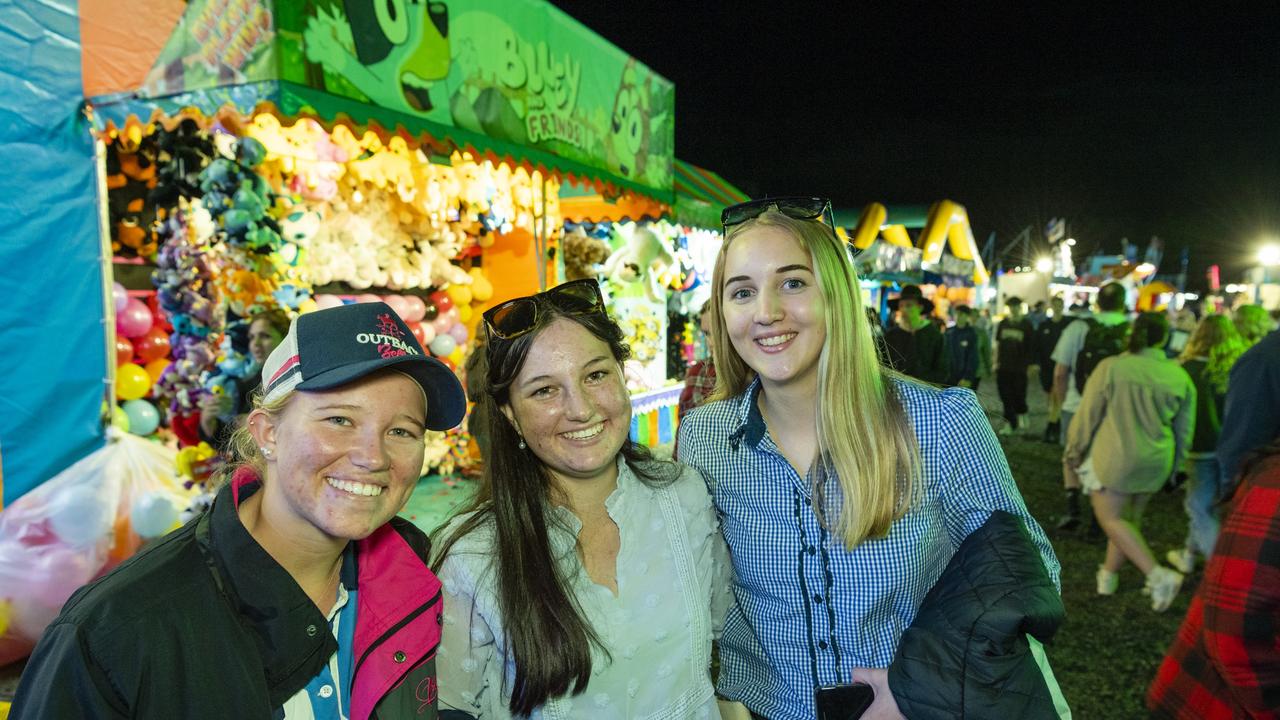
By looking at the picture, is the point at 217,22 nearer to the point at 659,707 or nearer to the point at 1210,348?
the point at 659,707

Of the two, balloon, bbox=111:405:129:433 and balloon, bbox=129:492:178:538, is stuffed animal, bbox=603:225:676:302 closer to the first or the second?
balloon, bbox=111:405:129:433

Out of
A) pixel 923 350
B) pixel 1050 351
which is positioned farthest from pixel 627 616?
pixel 1050 351

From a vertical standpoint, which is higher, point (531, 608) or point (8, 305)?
point (8, 305)

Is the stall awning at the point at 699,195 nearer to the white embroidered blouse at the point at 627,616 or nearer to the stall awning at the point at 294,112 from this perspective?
the stall awning at the point at 294,112

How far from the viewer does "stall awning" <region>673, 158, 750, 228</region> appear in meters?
8.52

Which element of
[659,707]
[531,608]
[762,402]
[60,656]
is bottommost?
[659,707]

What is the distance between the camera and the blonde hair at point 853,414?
1.69 meters

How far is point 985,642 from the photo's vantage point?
4.61 ft

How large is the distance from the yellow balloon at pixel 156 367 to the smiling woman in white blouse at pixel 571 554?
4.56 metres

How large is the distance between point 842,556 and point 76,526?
13.6 ft

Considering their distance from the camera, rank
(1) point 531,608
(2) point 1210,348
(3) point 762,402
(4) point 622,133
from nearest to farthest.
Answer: (1) point 531,608, (3) point 762,402, (2) point 1210,348, (4) point 622,133

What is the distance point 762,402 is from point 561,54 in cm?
475

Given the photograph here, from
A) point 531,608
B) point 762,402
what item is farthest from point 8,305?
point 762,402

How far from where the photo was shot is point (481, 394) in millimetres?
1877
